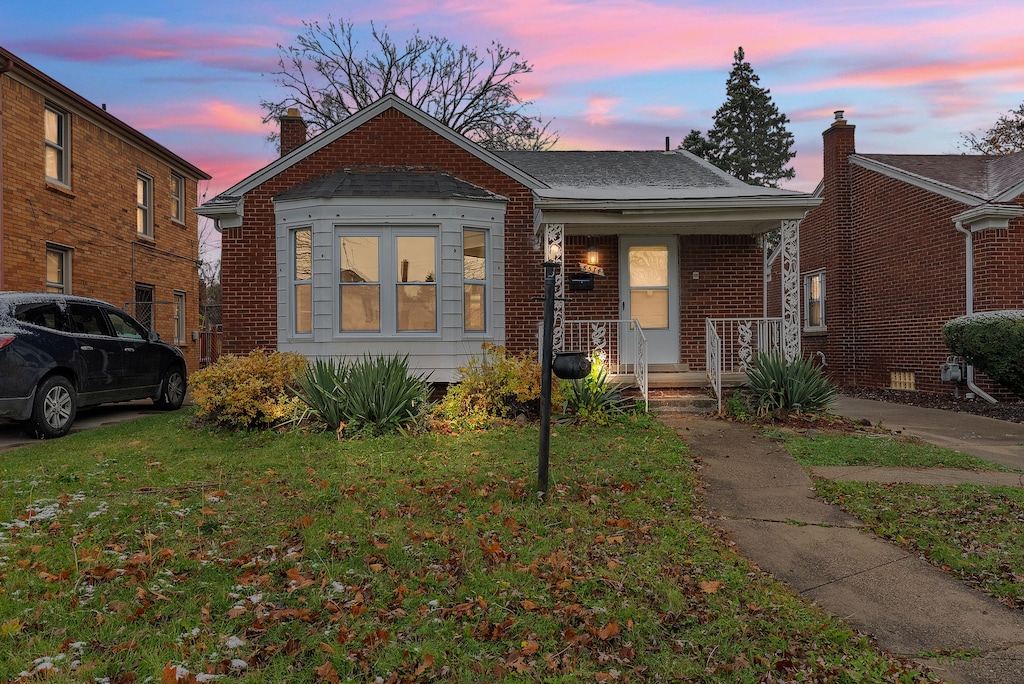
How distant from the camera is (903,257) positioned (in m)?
14.5

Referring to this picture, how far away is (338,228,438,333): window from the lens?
10.2m

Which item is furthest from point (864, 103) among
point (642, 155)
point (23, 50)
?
point (23, 50)

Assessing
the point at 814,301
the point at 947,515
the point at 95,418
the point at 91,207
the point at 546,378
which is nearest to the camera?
the point at 947,515

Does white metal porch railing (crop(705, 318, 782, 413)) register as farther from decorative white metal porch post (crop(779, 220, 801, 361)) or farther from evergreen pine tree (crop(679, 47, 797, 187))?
evergreen pine tree (crop(679, 47, 797, 187))

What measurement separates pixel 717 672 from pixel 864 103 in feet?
72.7

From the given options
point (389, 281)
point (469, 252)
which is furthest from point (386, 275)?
point (469, 252)

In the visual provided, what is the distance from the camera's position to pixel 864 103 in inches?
800

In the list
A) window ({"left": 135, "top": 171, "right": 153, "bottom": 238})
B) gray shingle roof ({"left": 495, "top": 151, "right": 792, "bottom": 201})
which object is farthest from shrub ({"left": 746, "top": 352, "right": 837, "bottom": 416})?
window ({"left": 135, "top": 171, "right": 153, "bottom": 238})

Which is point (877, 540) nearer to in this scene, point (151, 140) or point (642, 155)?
point (642, 155)

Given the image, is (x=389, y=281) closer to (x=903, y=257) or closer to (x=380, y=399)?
(x=380, y=399)

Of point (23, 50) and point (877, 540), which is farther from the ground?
point (23, 50)

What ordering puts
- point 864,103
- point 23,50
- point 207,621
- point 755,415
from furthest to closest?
1. point 864,103
2. point 23,50
3. point 755,415
4. point 207,621

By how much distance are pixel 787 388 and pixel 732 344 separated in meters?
1.80

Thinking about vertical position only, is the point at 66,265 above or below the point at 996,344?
above
